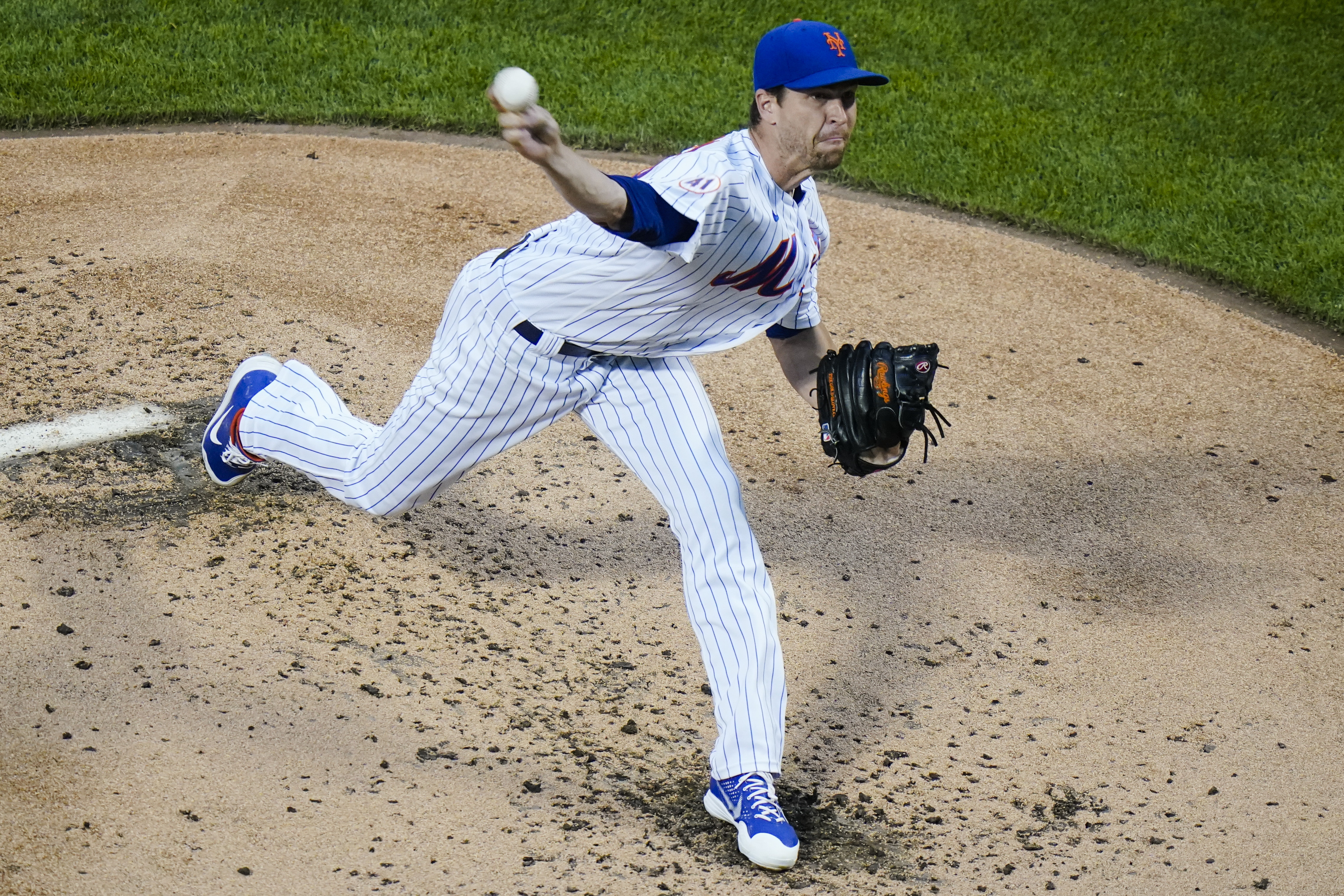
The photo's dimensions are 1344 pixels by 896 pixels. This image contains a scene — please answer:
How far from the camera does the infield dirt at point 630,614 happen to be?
2900 millimetres

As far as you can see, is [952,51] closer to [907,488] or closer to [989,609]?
[907,488]

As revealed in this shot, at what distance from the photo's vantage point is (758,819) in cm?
283

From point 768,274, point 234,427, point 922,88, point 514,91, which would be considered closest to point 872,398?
point 768,274

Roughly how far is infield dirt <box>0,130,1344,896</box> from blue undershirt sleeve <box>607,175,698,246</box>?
4.26 feet

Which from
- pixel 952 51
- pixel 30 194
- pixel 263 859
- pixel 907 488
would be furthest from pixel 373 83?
pixel 263 859

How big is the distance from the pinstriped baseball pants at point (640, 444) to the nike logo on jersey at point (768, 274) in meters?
0.26

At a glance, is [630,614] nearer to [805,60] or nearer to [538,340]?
[538,340]

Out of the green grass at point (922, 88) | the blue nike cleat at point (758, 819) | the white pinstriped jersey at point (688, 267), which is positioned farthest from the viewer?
the green grass at point (922, 88)

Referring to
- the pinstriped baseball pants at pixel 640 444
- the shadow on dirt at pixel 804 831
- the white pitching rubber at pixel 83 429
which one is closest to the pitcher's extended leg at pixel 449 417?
the pinstriped baseball pants at pixel 640 444

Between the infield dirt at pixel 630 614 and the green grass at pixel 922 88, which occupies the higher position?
the green grass at pixel 922 88

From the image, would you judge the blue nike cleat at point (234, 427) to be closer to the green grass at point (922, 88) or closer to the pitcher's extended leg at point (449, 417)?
the pitcher's extended leg at point (449, 417)

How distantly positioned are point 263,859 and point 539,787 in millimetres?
631

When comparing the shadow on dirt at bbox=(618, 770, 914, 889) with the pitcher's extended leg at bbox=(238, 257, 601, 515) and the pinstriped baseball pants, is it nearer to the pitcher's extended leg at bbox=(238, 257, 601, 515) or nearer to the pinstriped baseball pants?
the pinstriped baseball pants

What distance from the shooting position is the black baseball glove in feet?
9.59
